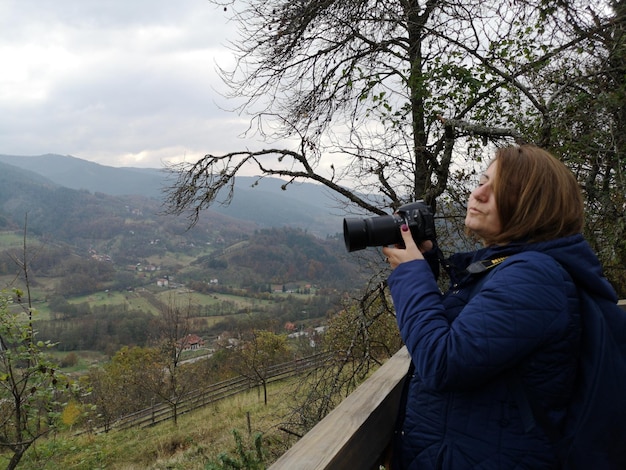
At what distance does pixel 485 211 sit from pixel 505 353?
0.34 m

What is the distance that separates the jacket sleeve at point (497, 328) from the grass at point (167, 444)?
3126 millimetres

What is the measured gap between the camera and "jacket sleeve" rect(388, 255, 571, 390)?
0.69 metres

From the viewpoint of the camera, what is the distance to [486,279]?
0.82 metres

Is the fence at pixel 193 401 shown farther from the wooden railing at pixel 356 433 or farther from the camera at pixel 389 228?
the camera at pixel 389 228

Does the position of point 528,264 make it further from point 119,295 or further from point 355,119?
point 119,295

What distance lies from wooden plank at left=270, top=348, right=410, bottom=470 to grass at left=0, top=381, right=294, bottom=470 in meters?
2.72

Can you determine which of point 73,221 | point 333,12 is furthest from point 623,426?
point 73,221

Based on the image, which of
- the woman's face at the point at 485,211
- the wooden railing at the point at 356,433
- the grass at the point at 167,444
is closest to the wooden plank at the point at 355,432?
the wooden railing at the point at 356,433

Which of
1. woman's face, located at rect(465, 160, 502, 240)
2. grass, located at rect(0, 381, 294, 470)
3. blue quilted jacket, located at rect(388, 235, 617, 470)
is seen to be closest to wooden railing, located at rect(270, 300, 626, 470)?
blue quilted jacket, located at rect(388, 235, 617, 470)

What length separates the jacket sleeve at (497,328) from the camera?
688 millimetres

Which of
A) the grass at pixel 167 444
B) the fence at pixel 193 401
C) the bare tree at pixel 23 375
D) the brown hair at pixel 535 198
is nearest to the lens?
the brown hair at pixel 535 198

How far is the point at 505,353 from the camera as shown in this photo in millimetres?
684

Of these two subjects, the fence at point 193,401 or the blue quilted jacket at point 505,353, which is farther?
the fence at point 193,401

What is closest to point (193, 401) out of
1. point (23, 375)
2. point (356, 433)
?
point (23, 375)
